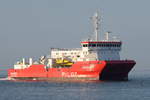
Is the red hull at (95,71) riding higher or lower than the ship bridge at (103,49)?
lower

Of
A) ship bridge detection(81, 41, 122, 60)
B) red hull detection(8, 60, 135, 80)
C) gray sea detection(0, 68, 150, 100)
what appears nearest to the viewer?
gray sea detection(0, 68, 150, 100)

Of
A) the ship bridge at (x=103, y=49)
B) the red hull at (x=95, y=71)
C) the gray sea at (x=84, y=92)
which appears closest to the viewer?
the gray sea at (x=84, y=92)

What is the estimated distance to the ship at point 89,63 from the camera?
92625 millimetres

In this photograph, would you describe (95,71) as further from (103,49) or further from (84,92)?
(84,92)

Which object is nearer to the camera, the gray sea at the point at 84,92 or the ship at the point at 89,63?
the gray sea at the point at 84,92

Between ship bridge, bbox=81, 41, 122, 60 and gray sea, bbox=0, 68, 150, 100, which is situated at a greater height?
ship bridge, bbox=81, 41, 122, 60

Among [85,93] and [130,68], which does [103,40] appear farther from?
[85,93]

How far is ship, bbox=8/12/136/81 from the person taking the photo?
92625 mm

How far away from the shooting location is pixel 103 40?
9550 centimetres

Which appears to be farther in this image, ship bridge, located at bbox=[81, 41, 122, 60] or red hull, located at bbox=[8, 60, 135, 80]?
ship bridge, located at bbox=[81, 41, 122, 60]

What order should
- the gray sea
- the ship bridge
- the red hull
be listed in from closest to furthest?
the gray sea
the red hull
the ship bridge

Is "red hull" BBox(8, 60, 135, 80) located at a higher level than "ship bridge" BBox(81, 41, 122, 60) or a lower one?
lower

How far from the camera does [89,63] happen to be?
92625 millimetres

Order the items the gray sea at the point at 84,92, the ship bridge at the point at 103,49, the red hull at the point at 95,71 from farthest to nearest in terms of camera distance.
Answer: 1. the ship bridge at the point at 103,49
2. the red hull at the point at 95,71
3. the gray sea at the point at 84,92
